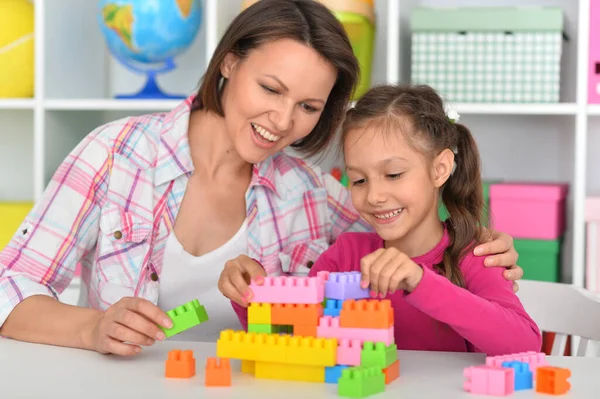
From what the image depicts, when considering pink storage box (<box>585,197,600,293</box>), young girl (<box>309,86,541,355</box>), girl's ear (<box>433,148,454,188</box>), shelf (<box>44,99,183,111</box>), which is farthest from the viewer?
shelf (<box>44,99,183,111</box>)

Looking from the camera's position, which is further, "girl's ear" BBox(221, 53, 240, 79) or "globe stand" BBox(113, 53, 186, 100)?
"globe stand" BBox(113, 53, 186, 100)

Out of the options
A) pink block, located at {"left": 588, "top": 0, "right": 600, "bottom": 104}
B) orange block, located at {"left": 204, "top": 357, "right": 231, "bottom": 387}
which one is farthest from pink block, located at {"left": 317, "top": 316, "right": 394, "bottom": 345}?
pink block, located at {"left": 588, "top": 0, "right": 600, "bottom": 104}

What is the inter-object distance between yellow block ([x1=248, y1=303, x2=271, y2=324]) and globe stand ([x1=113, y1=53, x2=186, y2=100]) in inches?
52.9

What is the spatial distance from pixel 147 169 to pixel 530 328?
755 mm

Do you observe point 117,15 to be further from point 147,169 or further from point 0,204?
point 147,169

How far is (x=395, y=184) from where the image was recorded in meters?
1.36

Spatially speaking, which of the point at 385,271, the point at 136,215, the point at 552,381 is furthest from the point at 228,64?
the point at 552,381

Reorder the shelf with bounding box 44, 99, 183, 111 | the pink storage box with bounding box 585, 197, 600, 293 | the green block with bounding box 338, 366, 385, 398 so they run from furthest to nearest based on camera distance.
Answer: the shelf with bounding box 44, 99, 183, 111, the pink storage box with bounding box 585, 197, 600, 293, the green block with bounding box 338, 366, 385, 398

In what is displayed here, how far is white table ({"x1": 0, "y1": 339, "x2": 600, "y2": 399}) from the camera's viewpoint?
0.93 m

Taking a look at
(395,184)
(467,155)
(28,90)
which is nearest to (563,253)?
(467,155)

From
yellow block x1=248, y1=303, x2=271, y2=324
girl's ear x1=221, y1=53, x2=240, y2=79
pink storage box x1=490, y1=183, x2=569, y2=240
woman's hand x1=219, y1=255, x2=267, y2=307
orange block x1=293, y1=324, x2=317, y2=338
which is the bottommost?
orange block x1=293, y1=324, x2=317, y2=338

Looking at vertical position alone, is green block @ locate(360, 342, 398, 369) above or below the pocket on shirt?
below

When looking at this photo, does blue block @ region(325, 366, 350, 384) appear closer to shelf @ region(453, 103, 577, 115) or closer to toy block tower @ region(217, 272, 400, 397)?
toy block tower @ region(217, 272, 400, 397)

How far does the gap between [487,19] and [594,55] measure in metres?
0.27
